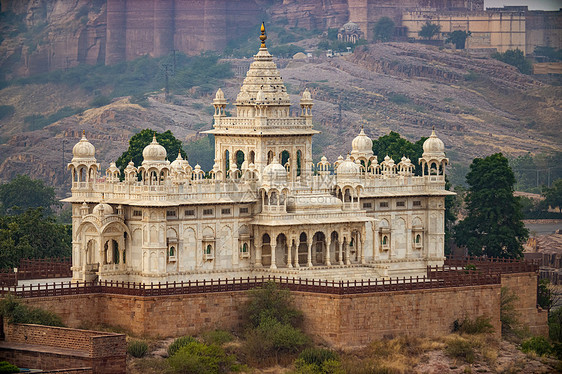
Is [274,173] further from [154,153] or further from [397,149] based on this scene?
[397,149]

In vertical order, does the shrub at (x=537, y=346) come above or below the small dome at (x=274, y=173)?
below

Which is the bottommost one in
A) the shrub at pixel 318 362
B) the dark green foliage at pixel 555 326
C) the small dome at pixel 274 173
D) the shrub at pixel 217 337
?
the shrub at pixel 318 362

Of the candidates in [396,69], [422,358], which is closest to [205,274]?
[422,358]

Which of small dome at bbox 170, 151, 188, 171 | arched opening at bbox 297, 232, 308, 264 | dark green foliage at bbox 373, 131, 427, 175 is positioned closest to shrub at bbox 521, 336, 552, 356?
arched opening at bbox 297, 232, 308, 264

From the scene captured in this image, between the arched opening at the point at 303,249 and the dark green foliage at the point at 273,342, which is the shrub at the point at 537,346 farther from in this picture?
the dark green foliage at the point at 273,342

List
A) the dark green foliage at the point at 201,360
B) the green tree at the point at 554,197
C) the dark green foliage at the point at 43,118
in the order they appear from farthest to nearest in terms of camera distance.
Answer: the dark green foliage at the point at 43,118 < the green tree at the point at 554,197 < the dark green foliage at the point at 201,360

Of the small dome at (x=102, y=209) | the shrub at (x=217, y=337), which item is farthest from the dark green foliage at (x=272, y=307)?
the small dome at (x=102, y=209)

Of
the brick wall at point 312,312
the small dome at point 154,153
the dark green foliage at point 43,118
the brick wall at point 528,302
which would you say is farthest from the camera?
the dark green foliage at point 43,118

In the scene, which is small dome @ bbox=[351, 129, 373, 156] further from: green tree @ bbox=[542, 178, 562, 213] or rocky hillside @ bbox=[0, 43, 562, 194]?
rocky hillside @ bbox=[0, 43, 562, 194]
